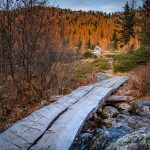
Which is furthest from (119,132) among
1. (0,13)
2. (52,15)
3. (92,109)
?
(52,15)

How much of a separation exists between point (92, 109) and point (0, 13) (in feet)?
11.6

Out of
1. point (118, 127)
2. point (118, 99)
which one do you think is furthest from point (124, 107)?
point (118, 127)

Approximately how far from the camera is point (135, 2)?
162 ft

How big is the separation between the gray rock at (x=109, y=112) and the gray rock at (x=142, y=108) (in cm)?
57

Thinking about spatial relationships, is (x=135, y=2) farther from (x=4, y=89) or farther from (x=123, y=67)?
(x=4, y=89)

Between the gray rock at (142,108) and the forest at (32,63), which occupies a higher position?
the forest at (32,63)

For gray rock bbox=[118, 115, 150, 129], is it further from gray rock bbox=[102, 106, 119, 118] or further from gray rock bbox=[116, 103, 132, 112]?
gray rock bbox=[116, 103, 132, 112]

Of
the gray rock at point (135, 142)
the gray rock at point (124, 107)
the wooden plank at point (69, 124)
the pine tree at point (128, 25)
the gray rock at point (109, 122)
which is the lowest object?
the gray rock at point (109, 122)

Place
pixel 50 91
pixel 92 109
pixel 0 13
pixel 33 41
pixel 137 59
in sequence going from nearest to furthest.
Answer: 1. pixel 92 109
2. pixel 0 13
3. pixel 33 41
4. pixel 50 91
5. pixel 137 59

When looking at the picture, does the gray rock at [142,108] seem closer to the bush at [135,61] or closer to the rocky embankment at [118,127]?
the rocky embankment at [118,127]

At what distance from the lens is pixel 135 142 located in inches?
191

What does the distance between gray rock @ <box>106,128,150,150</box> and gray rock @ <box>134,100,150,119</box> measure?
11.4 feet

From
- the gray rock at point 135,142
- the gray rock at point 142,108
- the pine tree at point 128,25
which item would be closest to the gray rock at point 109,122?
the gray rock at point 142,108

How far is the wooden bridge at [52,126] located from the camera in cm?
560
